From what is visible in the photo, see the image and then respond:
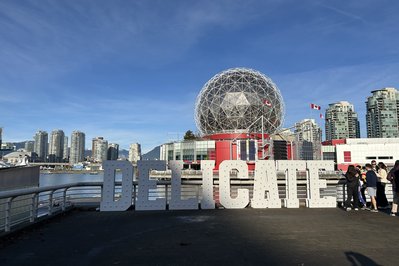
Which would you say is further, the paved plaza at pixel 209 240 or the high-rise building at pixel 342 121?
the high-rise building at pixel 342 121

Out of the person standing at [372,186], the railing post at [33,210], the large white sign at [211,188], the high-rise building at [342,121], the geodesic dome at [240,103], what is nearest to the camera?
the railing post at [33,210]

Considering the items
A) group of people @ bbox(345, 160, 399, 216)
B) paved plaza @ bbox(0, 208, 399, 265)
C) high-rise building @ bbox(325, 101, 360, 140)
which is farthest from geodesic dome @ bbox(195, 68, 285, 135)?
high-rise building @ bbox(325, 101, 360, 140)

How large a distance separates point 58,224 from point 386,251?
890 centimetres

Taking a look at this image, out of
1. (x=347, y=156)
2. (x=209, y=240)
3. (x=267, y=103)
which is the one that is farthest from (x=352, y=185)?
(x=347, y=156)

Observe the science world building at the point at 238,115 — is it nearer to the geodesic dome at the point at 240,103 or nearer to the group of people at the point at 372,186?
the geodesic dome at the point at 240,103

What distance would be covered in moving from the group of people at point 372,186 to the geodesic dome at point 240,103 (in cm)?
5140

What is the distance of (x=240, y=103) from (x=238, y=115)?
2585 millimetres

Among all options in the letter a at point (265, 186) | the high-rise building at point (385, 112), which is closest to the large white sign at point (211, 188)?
the letter a at point (265, 186)

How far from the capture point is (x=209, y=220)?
1053 cm

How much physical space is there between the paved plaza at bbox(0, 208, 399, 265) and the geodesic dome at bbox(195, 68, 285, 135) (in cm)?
5581

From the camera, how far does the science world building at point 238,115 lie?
66500 millimetres

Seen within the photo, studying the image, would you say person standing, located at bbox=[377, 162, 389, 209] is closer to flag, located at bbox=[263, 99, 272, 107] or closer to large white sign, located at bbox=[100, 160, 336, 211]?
large white sign, located at bbox=[100, 160, 336, 211]

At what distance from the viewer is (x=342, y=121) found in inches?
7441

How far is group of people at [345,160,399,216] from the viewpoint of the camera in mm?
11844
